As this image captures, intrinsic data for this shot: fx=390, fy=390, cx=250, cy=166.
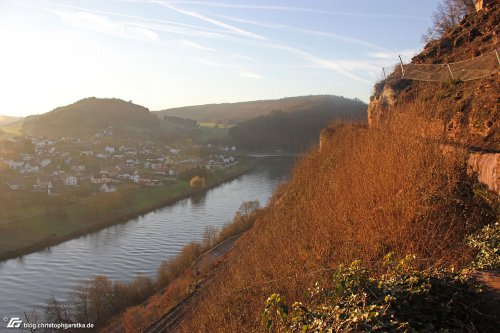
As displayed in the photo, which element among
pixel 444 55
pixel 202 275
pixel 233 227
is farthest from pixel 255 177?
pixel 444 55

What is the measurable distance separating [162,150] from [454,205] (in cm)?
9289

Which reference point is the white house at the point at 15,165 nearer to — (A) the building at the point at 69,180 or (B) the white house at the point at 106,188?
(A) the building at the point at 69,180

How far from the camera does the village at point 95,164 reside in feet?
178

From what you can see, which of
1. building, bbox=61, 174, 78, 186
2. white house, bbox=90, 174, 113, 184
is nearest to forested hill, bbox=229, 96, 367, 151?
white house, bbox=90, 174, 113, 184

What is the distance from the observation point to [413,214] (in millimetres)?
6699

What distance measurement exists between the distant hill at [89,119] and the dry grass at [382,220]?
110763 millimetres

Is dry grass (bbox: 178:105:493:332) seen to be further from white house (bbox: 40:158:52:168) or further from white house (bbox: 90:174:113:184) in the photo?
white house (bbox: 40:158:52:168)

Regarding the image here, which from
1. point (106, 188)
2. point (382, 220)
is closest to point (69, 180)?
point (106, 188)

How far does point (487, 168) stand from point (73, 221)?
133 ft

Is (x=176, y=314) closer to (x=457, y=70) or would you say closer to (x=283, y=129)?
(x=457, y=70)

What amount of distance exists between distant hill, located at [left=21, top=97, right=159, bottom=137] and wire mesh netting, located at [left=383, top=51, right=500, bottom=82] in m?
108

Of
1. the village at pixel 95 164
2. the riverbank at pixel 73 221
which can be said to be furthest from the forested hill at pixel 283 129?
the riverbank at pixel 73 221

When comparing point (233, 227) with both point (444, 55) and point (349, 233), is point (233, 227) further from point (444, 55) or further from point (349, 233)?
point (349, 233)

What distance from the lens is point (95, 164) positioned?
7138cm
